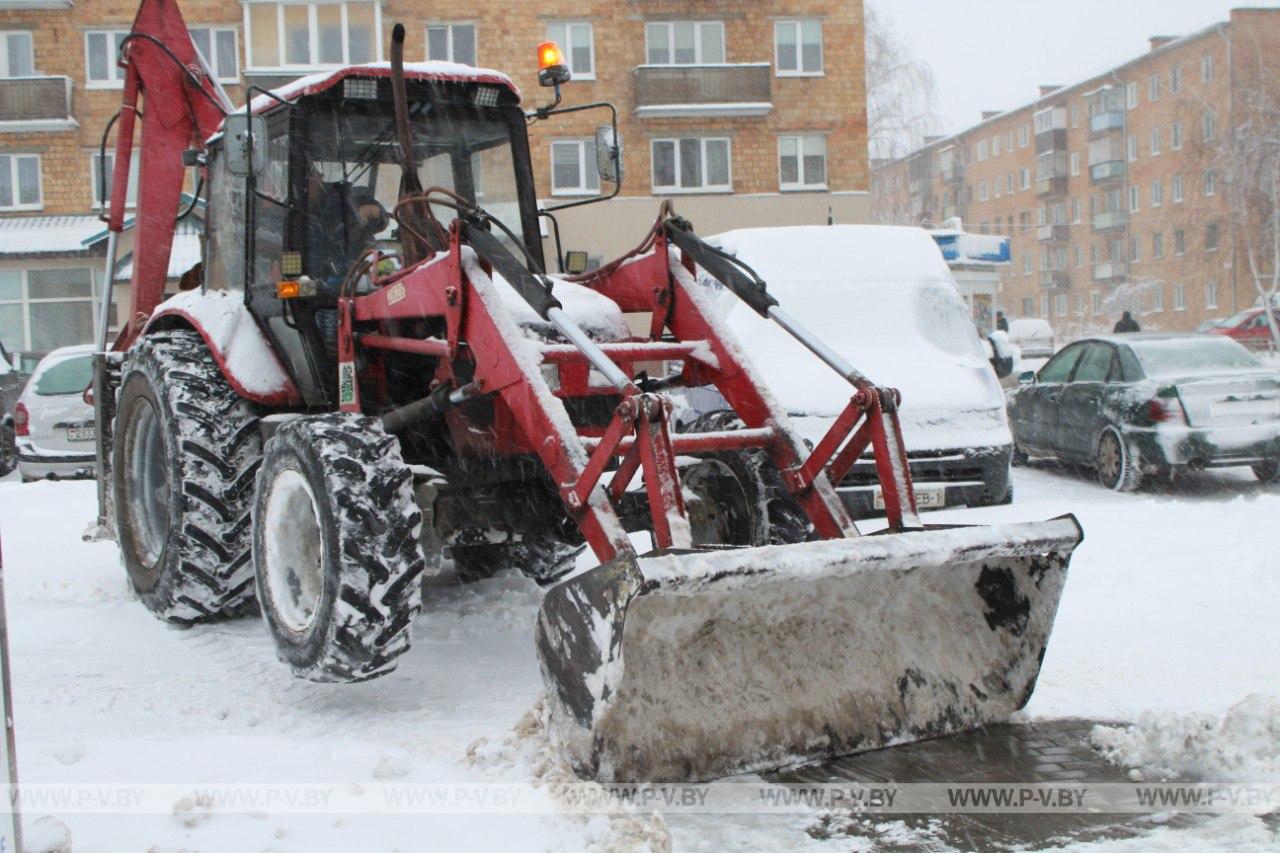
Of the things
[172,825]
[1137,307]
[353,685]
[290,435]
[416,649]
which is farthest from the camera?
[1137,307]

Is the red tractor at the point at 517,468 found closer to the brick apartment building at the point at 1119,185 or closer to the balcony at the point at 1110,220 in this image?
the brick apartment building at the point at 1119,185

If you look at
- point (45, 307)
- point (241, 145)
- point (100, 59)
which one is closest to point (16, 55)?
point (100, 59)

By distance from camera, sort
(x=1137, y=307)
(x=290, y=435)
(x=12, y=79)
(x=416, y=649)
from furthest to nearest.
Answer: (x=1137, y=307) → (x=12, y=79) → (x=416, y=649) → (x=290, y=435)

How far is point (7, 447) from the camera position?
15992mm

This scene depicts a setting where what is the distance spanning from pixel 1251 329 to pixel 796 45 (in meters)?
14.6

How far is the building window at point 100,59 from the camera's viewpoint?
100 feet

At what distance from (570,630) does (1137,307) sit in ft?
183

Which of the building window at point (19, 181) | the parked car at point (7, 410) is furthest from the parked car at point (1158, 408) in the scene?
the building window at point (19, 181)

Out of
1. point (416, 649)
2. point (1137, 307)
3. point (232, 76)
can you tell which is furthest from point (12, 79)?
point (1137, 307)

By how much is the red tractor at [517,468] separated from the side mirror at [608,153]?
0.02 metres

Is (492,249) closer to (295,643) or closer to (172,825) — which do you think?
(295,643)

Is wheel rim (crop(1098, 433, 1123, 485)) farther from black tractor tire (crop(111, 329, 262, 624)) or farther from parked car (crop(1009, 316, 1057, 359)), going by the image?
parked car (crop(1009, 316, 1057, 359))

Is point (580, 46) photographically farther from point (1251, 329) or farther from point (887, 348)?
point (887, 348)

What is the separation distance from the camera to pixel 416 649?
19.0 feet
